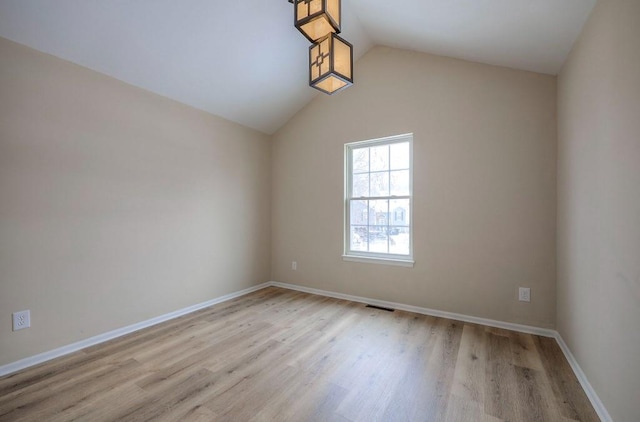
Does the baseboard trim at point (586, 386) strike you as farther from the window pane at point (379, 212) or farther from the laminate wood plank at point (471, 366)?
the window pane at point (379, 212)

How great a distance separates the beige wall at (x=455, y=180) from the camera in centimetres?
264

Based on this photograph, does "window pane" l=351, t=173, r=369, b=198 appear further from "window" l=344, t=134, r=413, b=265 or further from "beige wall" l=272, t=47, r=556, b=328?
"beige wall" l=272, t=47, r=556, b=328

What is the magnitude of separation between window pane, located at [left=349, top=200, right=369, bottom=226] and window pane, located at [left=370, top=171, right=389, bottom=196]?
0.21 meters

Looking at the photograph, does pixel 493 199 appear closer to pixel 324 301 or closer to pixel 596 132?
pixel 596 132

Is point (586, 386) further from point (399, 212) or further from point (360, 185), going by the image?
point (360, 185)

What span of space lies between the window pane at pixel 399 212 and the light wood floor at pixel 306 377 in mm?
1148

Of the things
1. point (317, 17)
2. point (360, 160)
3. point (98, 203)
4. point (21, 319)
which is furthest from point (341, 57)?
point (21, 319)

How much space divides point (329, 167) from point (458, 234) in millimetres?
1852

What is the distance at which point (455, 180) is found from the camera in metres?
3.02

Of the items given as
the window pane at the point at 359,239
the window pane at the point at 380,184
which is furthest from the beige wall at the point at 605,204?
the window pane at the point at 359,239

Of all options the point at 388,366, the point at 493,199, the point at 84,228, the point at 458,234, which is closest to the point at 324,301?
the point at 388,366

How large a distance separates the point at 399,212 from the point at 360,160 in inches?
35.0

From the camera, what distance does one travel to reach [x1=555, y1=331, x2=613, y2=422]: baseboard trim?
5.09 feet

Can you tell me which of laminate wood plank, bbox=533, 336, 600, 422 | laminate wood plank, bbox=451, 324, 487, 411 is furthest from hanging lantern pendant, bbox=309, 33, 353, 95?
laminate wood plank, bbox=533, 336, 600, 422
